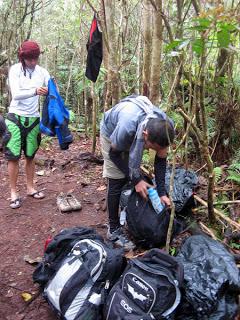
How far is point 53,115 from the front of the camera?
14.9ft

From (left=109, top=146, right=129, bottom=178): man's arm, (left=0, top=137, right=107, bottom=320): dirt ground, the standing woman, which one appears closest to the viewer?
(left=0, top=137, right=107, bottom=320): dirt ground

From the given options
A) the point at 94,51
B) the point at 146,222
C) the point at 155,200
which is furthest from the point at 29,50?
the point at 146,222

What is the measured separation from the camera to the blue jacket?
179 inches

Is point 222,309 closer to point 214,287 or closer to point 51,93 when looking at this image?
point 214,287

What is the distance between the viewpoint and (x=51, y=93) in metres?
4.54

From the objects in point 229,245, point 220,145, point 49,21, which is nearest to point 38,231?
point 229,245

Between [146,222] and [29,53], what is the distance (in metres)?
2.30

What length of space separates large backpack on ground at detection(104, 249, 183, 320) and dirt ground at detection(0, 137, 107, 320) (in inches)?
25.5

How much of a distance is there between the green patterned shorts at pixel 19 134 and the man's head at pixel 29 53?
2.06ft

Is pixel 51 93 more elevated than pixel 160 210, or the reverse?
pixel 51 93

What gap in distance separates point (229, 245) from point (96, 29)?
359 centimetres

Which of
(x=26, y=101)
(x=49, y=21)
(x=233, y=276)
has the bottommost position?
(x=233, y=276)

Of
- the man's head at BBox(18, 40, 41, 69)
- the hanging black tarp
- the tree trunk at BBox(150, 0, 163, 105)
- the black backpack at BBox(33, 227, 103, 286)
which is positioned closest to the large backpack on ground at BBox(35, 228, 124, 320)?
the black backpack at BBox(33, 227, 103, 286)

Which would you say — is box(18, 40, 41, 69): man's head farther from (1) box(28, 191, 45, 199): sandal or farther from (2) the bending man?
(1) box(28, 191, 45, 199): sandal
